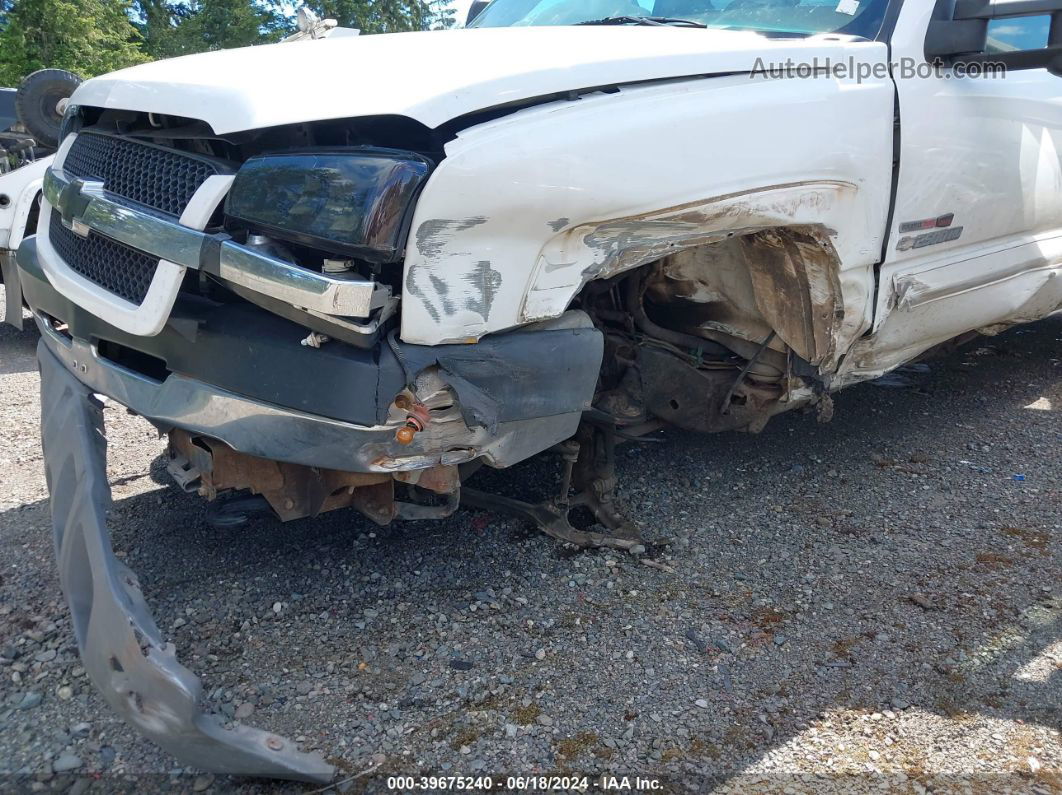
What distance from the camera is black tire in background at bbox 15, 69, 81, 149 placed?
5977mm

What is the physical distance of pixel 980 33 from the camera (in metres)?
2.76

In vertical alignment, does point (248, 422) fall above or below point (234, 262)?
below

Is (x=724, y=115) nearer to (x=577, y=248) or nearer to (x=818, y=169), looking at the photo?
(x=818, y=169)

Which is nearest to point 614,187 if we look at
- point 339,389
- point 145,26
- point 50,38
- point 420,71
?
point 420,71

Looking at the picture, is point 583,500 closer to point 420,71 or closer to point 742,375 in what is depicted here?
point 742,375

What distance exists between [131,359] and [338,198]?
3.01ft

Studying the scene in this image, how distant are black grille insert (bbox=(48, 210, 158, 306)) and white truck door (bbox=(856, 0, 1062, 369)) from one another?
2.20 metres

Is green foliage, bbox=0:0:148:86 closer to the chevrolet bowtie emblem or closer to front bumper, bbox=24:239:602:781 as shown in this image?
the chevrolet bowtie emblem

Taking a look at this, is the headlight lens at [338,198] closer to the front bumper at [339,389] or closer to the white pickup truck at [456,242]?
the white pickup truck at [456,242]

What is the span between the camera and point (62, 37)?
65.3 ft

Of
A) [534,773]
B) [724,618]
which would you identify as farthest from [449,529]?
[534,773]

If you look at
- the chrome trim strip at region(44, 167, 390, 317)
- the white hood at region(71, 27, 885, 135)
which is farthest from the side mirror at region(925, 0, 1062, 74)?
the chrome trim strip at region(44, 167, 390, 317)

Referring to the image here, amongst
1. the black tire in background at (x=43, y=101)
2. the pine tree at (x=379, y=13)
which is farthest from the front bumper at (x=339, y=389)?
the pine tree at (x=379, y=13)

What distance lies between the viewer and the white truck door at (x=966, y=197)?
111 inches
